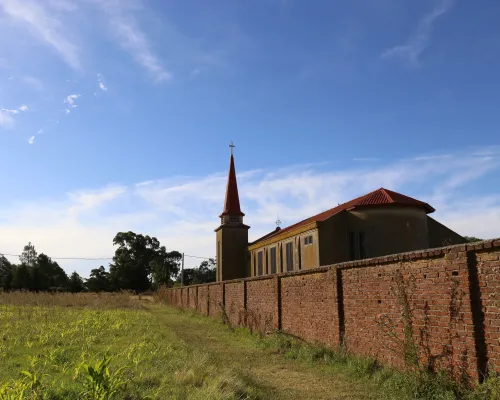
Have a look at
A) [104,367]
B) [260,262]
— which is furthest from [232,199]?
[104,367]

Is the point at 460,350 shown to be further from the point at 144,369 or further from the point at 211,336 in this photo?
the point at 211,336

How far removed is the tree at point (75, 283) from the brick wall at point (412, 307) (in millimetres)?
64578

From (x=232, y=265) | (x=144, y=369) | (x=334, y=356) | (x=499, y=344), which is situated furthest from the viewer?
(x=232, y=265)

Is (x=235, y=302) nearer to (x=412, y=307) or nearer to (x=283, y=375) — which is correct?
(x=283, y=375)

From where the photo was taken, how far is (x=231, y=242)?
3875 centimetres

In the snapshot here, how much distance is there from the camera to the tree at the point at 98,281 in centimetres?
7362

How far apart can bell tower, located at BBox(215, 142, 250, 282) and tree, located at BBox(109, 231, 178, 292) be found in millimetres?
33105

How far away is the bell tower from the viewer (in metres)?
38.0

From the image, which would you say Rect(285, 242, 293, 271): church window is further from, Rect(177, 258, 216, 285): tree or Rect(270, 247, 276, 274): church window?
Rect(177, 258, 216, 285): tree

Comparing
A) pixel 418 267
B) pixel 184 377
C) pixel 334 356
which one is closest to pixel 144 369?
pixel 184 377

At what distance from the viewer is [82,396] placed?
19.8 ft

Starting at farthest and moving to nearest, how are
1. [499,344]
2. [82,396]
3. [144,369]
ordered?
1. [144,369]
2. [82,396]
3. [499,344]

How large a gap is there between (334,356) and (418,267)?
323cm

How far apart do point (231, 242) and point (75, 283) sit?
41570 mm
